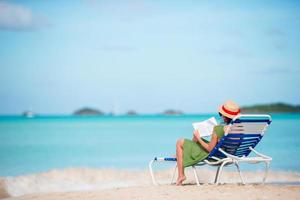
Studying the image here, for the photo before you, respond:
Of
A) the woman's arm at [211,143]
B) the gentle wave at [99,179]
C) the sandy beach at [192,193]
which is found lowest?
the gentle wave at [99,179]

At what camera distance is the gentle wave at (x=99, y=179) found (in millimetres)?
11102

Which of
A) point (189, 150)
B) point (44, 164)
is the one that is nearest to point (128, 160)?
point (44, 164)

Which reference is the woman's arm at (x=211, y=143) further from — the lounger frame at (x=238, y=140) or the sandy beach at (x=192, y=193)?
the sandy beach at (x=192, y=193)

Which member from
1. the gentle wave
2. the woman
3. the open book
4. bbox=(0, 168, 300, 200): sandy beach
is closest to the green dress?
the woman

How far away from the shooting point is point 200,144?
735cm

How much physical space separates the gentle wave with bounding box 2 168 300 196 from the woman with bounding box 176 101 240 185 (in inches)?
141

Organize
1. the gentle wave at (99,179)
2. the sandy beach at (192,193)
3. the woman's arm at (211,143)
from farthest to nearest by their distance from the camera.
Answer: the gentle wave at (99,179) → the woman's arm at (211,143) → the sandy beach at (192,193)

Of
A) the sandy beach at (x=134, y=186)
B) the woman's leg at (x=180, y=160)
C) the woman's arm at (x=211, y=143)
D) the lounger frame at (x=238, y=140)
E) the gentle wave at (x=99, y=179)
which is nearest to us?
the sandy beach at (x=134, y=186)

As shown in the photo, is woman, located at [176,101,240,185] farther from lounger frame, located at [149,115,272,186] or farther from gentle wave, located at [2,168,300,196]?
gentle wave, located at [2,168,300,196]

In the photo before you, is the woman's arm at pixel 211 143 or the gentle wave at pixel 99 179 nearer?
the woman's arm at pixel 211 143

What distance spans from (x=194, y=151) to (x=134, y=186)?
1228 mm

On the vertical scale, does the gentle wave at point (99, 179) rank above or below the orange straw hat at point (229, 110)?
below

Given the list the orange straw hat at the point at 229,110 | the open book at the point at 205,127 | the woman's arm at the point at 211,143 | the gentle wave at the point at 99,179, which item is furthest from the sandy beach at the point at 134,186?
the orange straw hat at the point at 229,110

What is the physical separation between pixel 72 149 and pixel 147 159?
6.33m
